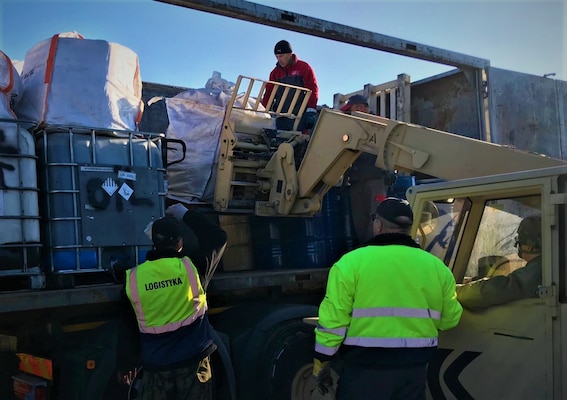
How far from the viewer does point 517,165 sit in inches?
124

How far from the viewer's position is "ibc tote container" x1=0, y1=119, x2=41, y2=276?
10.0ft

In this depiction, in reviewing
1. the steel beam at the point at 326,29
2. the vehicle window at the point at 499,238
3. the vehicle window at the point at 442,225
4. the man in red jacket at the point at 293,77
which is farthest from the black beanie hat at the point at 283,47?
the vehicle window at the point at 499,238

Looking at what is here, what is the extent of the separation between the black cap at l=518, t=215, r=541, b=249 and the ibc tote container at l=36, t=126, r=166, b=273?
7.03 feet

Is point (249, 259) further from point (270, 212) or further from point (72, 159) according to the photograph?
point (72, 159)

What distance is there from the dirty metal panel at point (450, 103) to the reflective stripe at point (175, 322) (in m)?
4.00

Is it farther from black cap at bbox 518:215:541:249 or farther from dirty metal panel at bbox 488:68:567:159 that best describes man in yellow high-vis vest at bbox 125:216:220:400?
dirty metal panel at bbox 488:68:567:159

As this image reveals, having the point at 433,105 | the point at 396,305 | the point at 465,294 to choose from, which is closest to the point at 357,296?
the point at 396,305

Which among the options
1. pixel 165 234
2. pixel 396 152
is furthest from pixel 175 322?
pixel 396 152

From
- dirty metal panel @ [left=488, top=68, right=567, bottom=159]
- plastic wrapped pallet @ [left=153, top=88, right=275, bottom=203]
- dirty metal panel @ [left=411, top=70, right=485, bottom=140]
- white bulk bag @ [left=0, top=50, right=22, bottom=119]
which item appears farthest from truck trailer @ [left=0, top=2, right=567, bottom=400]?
dirty metal panel @ [left=488, top=68, right=567, bottom=159]

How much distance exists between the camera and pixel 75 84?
375 cm

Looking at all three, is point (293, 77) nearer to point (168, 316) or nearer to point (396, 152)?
point (396, 152)

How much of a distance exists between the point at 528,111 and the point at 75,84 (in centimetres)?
493

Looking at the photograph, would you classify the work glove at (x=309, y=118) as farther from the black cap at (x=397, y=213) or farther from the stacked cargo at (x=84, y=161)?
the black cap at (x=397, y=213)

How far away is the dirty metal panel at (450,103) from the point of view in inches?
239
